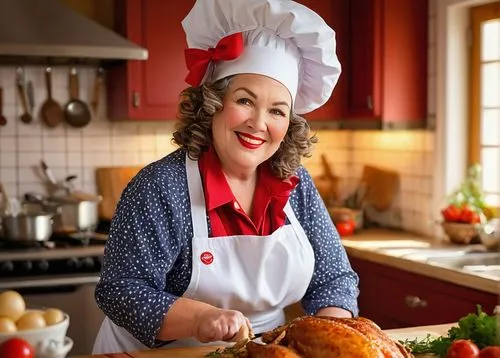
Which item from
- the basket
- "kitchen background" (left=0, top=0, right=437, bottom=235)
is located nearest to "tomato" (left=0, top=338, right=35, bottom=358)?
the basket

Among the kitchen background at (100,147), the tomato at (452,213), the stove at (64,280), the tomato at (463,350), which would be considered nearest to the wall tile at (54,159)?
the kitchen background at (100,147)

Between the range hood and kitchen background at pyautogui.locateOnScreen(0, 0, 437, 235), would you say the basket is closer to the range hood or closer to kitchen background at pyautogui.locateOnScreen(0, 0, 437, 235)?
kitchen background at pyautogui.locateOnScreen(0, 0, 437, 235)

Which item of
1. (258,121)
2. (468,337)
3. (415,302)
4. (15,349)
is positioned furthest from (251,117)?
(415,302)

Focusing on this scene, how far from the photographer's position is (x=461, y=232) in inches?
142

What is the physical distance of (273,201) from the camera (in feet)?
7.18

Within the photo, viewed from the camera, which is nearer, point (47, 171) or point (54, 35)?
point (54, 35)

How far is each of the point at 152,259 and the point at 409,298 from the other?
162 centimetres

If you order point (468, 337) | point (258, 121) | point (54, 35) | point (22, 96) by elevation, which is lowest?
point (468, 337)

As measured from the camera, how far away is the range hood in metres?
3.60

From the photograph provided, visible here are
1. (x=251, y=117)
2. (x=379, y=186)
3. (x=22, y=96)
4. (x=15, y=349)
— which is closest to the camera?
(x=15, y=349)

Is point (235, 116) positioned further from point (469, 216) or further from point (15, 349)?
point (469, 216)

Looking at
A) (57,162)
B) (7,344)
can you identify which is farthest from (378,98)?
(7,344)

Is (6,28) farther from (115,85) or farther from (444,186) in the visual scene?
(444,186)

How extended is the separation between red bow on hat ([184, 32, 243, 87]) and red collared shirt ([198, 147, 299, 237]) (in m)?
0.19
